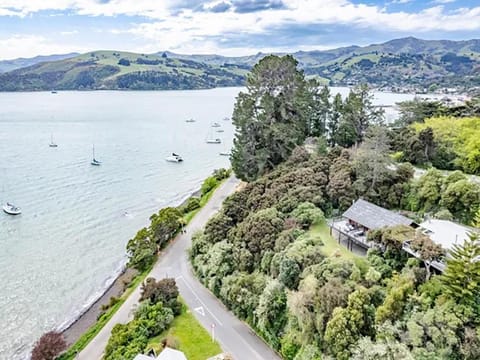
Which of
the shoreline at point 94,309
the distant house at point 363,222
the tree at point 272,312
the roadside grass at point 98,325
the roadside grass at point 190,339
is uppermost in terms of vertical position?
the distant house at point 363,222

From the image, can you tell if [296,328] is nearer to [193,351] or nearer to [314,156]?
[193,351]

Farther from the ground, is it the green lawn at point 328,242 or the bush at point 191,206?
the green lawn at point 328,242

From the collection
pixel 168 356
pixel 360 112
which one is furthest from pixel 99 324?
pixel 360 112

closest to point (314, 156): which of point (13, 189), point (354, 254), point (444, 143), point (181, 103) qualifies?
point (444, 143)

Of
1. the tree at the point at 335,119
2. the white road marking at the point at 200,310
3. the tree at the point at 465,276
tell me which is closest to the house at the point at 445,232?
the tree at the point at 465,276

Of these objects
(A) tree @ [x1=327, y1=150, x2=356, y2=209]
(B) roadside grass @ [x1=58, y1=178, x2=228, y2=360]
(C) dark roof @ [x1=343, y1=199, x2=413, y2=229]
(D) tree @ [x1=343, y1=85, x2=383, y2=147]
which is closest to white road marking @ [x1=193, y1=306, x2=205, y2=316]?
(B) roadside grass @ [x1=58, y1=178, x2=228, y2=360]

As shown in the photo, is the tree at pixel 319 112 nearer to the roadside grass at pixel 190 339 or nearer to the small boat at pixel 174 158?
the roadside grass at pixel 190 339
